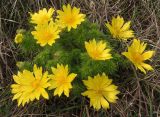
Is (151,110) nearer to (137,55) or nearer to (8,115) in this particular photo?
(137,55)

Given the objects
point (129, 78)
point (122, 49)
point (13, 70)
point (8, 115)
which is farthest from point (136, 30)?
point (8, 115)

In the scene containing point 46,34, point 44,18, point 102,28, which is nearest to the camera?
point 46,34

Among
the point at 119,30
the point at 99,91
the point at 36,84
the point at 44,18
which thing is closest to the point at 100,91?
the point at 99,91

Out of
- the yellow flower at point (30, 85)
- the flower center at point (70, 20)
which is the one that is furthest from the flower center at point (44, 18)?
the yellow flower at point (30, 85)

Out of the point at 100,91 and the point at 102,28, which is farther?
the point at 102,28

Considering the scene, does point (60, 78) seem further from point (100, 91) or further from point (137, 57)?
point (137, 57)
